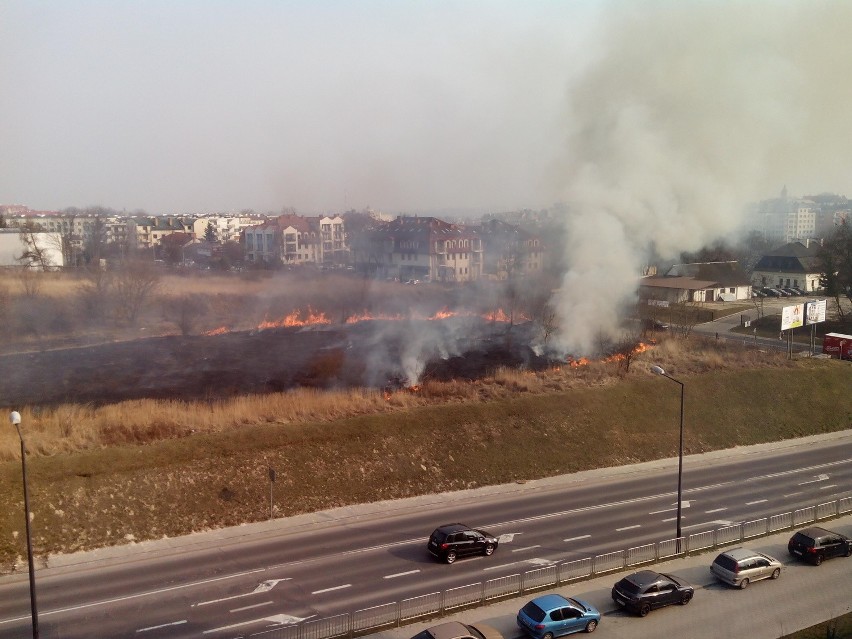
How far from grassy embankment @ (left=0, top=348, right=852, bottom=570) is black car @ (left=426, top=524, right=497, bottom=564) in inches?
172

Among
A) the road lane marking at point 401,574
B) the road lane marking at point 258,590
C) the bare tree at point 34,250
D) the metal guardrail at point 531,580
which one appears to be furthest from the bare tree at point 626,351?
the bare tree at point 34,250

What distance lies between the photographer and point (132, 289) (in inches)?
1858

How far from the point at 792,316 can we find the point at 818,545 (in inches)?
971

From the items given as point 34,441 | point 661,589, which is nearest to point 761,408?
point 661,589

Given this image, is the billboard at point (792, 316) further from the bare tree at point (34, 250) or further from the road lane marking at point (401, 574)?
the bare tree at point (34, 250)

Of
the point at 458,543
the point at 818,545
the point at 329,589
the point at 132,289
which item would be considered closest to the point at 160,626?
the point at 329,589

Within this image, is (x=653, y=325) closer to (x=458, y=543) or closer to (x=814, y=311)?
(x=814, y=311)

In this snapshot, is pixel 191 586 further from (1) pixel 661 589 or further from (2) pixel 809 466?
(2) pixel 809 466

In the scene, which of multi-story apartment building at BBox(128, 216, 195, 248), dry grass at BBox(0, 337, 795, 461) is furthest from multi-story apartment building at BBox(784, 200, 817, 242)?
dry grass at BBox(0, 337, 795, 461)

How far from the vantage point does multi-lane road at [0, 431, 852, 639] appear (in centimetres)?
1334

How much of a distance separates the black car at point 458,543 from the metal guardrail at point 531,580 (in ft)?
4.10

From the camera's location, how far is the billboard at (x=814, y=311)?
38.0 m

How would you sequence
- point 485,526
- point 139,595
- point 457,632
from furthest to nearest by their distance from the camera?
point 485,526 < point 139,595 < point 457,632

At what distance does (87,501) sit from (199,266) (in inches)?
2123
